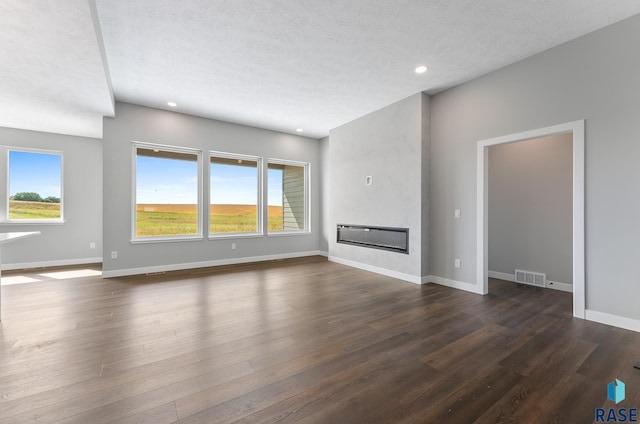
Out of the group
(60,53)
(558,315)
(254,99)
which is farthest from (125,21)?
(558,315)

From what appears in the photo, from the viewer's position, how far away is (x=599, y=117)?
2793mm

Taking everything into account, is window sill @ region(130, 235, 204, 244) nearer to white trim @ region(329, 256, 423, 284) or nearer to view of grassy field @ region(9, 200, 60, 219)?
view of grassy field @ region(9, 200, 60, 219)

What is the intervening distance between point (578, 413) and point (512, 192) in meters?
3.68

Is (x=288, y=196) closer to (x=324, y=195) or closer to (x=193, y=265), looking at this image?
(x=324, y=195)

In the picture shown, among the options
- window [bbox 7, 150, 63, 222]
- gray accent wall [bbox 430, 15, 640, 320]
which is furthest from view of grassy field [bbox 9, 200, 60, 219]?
gray accent wall [bbox 430, 15, 640, 320]

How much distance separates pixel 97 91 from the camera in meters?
3.64

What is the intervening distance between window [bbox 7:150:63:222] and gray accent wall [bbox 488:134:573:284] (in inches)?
339

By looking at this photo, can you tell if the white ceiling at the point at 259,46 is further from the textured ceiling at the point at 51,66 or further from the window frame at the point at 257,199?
the window frame at the point at 257,199

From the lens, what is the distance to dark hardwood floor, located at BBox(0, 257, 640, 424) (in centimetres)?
155

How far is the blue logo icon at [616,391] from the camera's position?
162 centimetres

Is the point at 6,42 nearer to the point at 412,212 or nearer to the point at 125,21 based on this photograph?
the point at 125,21

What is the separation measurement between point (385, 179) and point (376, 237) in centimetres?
110

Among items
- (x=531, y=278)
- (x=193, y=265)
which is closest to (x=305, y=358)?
(x=531, y=278)

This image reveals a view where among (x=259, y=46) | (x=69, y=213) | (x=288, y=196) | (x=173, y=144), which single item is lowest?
(x=69, y=213)
